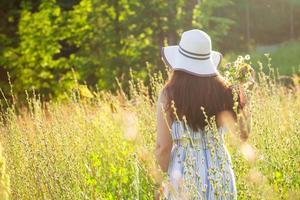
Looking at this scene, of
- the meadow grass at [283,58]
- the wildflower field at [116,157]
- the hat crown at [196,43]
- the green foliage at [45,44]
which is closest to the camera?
the wildflower field at [116,157]

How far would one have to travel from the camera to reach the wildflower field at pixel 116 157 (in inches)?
145

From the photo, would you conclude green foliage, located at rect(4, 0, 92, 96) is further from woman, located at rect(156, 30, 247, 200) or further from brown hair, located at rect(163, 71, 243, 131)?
brown hair, located at rect(163, 71, 243, 131)

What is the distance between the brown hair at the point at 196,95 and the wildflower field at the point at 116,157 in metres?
0.21

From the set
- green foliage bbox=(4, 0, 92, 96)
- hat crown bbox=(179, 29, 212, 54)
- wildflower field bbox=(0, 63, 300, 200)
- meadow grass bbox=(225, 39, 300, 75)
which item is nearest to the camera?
wildflower field bbox=(0, 63, 300, 200)

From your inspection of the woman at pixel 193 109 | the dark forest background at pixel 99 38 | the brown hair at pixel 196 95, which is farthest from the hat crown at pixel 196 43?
the dark forest background at pixel 99 38

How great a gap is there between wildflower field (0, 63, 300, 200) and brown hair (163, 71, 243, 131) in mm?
205

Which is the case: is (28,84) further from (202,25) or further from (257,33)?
(257,33)

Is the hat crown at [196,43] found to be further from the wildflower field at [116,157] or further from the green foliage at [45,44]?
the green foliage at [45,44]

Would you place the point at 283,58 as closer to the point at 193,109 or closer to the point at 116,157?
the point at 116,157

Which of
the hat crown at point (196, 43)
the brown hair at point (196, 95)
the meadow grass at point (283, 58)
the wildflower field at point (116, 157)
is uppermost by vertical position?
the hat crown at point (196, 43)

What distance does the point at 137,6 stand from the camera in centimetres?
1255

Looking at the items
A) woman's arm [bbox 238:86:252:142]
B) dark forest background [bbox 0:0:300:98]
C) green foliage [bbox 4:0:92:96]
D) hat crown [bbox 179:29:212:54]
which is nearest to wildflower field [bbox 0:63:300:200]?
woman's arm [bbox 238:86:252:142]

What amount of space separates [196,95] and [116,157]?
7.17ft

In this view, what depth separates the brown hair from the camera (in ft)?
12.2
